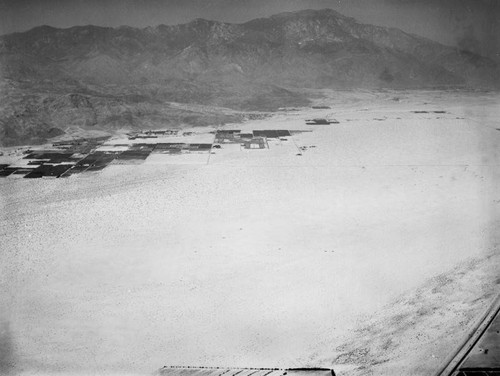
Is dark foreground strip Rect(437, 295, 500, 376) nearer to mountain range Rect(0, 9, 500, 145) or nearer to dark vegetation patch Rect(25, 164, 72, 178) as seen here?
dark vegetation patch Rect(25, 164, 72, 178)

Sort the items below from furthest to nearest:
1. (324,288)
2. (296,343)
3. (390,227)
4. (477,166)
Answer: (477,166), (390,227), (324,288), (296,343)

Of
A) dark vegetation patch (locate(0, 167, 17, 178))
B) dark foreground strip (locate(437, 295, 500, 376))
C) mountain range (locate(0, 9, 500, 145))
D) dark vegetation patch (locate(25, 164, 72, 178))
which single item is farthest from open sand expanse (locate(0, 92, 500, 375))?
mountain range (locate(0, 9, 500, 145))

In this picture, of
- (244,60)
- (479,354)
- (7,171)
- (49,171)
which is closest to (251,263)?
(479,354)

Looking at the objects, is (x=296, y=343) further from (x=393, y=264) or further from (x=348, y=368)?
(x=393, y=264)

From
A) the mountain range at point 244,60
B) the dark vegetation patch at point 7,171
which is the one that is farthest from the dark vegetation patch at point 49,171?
the mountain range at point 244,60

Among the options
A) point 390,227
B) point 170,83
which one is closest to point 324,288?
point 390,227

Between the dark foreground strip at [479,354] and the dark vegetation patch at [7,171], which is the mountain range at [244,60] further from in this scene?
the dark foreground strip at [479,354]
